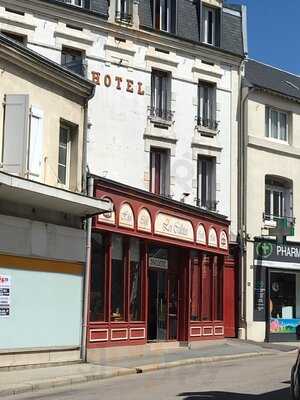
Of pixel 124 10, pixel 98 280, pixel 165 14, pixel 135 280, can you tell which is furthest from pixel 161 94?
→ pixel 98 280

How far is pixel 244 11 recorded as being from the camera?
29.2 m

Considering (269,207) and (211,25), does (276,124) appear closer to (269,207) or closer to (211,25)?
(269,207)

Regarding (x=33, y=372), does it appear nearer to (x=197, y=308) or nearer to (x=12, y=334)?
(x=12, y=334)

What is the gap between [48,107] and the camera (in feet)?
56.0

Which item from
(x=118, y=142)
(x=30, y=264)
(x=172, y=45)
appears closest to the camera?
(x=30, y=264)

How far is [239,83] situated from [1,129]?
14860 millimetres

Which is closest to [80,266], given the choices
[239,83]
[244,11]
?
[239,83]

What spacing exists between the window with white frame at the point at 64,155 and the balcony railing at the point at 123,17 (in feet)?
26.5

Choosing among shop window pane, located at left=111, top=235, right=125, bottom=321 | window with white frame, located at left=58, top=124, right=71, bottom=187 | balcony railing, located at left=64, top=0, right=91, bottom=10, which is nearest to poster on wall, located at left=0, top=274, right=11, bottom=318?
window with white frame, located at left=58, top=124, right=71, bottom=187

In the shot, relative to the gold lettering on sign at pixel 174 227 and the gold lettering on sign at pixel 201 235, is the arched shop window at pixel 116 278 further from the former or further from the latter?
the gold lettering on sign at pixel 201 235

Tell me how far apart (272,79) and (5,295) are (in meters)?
19.2

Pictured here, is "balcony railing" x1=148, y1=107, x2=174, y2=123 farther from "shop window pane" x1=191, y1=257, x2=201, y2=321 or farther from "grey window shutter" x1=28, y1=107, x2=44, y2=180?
"grey window shutter" x1=28, y1=107, x2=44, y2=180

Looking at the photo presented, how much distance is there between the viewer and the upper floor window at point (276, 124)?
29672mm

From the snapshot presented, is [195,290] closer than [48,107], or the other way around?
[48,107]
